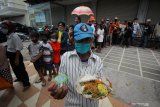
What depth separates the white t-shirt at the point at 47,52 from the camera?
10.2 ft

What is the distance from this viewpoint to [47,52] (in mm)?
3168

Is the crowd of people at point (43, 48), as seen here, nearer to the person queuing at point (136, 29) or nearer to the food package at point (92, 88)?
the food package at point (92, 88)

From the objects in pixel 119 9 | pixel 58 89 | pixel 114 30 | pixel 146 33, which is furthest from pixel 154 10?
pixel 58 89

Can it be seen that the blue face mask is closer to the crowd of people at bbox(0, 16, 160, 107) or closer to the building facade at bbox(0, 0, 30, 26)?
the crowd of people at bbox(0, 16, 160, 107)

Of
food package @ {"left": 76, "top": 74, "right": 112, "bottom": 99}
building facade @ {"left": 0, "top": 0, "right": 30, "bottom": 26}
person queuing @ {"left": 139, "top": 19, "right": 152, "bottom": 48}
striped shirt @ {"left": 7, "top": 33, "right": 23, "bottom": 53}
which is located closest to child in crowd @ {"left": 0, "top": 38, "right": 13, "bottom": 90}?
striped shirt @ {"left": 7, "top": 33, "right": 23, "bottom": 53}

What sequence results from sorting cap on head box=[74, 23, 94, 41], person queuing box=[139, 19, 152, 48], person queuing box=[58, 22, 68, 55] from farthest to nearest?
person queuing box=[139, 19, 152, 48]
person queuing box=[58, 22, 68, 55]
cap on head box=[74, 23, 94, 41]

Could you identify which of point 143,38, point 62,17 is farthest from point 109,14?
point 62,17

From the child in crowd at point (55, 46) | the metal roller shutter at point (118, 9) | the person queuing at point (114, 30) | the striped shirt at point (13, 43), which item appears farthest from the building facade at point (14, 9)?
the striped shirt at point (13, 43)

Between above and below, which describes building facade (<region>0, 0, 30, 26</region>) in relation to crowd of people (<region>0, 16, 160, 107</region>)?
above

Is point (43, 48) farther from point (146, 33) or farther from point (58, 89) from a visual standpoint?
point (146, 33)

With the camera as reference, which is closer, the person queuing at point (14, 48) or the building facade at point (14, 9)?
the person queuing at point (14, 48)

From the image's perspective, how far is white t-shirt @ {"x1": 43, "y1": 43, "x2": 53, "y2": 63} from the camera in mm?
3113

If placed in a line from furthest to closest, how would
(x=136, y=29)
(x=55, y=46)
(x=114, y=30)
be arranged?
(x=114, y=30), (x=136, y=29), (x=55, y=46)

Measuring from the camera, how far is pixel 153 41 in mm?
7891
